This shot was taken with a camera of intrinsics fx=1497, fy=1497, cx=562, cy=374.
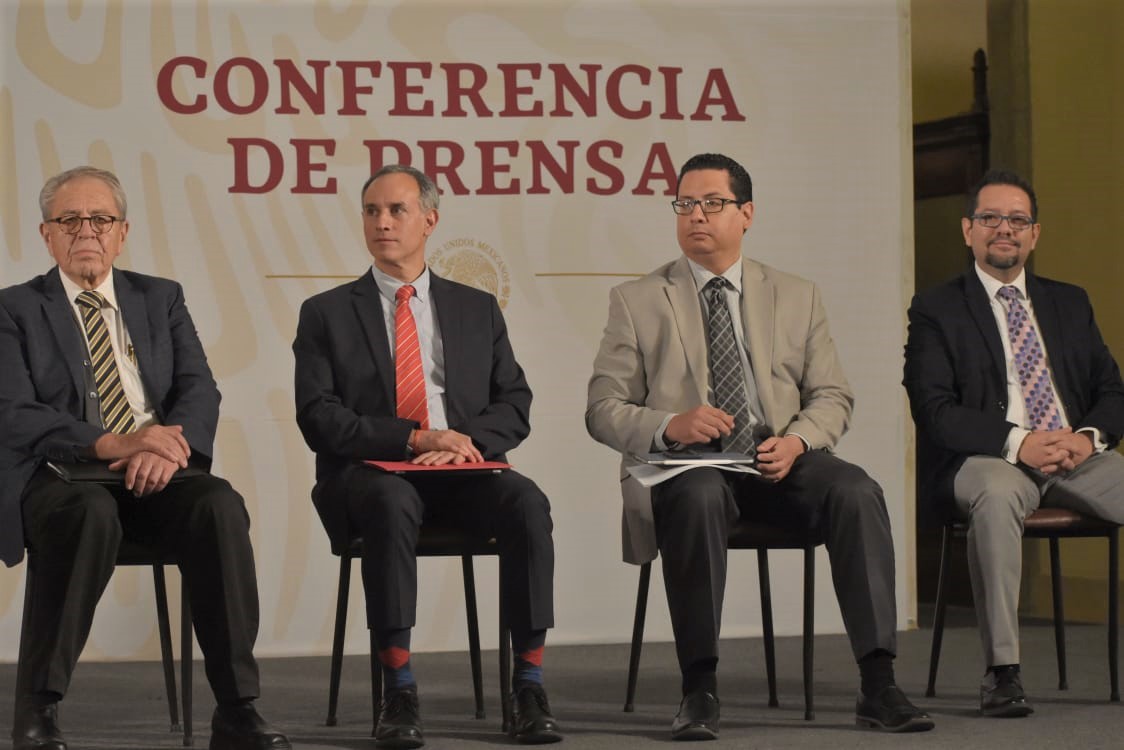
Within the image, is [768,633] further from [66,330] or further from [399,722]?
[66,330]

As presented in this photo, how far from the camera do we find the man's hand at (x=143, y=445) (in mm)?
3342

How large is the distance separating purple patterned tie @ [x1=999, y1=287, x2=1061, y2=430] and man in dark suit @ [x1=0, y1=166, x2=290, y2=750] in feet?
6.81

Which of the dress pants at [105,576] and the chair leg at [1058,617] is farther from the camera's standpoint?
the chair leg at [1058,617]

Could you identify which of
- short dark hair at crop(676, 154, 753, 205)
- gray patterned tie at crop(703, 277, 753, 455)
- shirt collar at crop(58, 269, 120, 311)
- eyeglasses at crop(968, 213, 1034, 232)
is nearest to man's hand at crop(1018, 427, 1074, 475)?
eyeglasses at crop(968, 213, 1034, 232)

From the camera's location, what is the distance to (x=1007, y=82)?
5773mm

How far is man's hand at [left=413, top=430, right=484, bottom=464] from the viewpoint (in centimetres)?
357

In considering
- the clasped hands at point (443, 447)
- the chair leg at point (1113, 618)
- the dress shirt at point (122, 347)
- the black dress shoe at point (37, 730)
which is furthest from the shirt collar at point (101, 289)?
the chair leg at point (1113, 618)

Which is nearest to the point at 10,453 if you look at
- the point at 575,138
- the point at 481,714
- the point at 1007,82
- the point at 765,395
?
the point at 481,714

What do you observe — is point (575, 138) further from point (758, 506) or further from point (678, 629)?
point (678, 629)

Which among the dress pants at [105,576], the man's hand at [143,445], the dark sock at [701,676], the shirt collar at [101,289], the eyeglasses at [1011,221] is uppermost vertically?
the eyeglasses at [1011,221]

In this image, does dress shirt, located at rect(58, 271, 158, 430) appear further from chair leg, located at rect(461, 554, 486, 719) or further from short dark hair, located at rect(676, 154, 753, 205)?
short dark hair, located at rect(676, 154, 753, 205)

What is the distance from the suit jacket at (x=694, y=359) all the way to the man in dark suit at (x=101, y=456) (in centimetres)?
97

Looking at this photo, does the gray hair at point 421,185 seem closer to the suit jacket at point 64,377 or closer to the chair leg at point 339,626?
the suit jacket at point 64,377

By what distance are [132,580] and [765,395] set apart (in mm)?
2253
